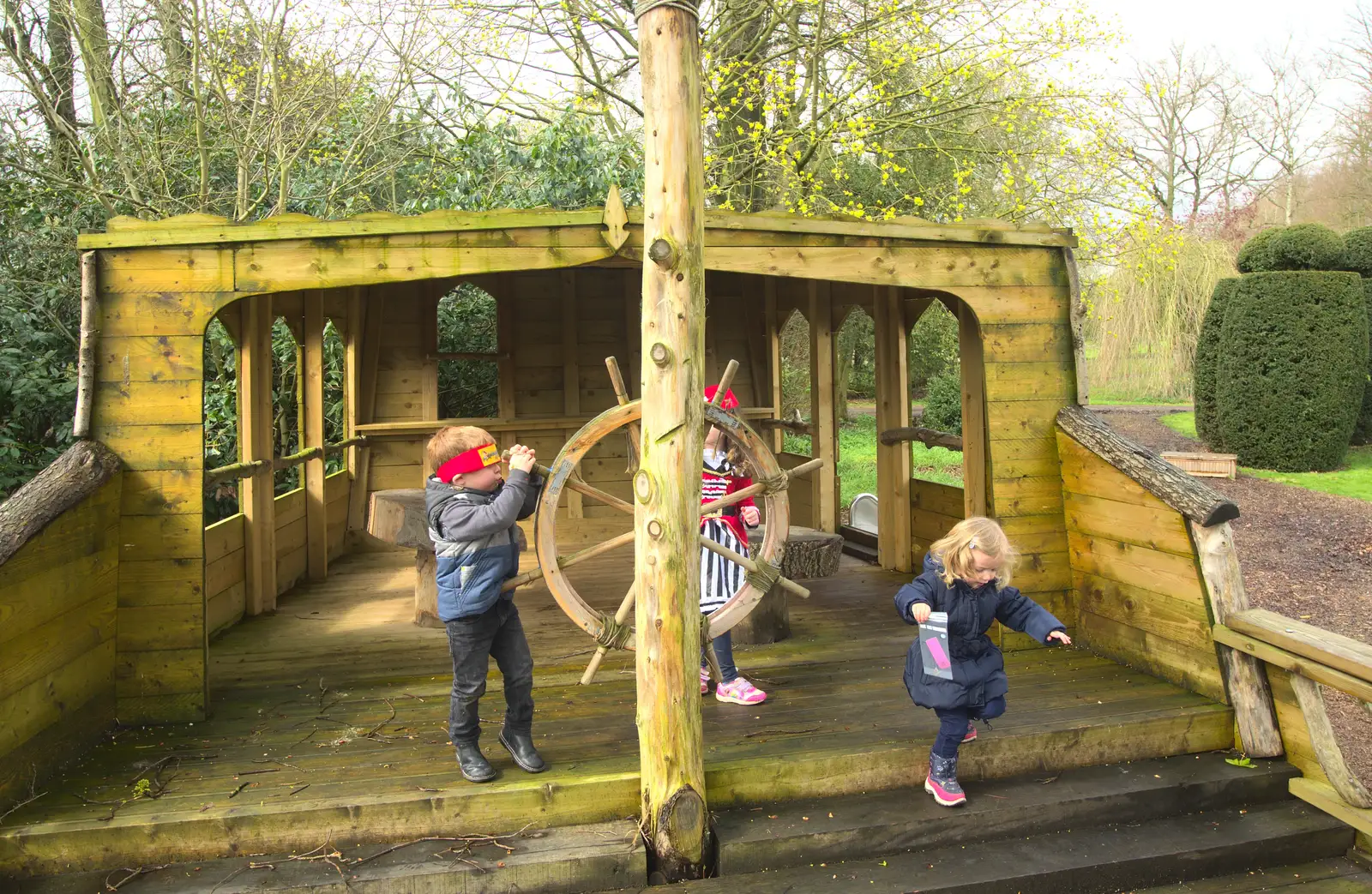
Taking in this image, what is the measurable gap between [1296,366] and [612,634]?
11889mm

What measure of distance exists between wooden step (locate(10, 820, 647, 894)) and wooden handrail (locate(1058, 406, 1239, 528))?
277cm

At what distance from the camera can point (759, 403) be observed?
864 cm

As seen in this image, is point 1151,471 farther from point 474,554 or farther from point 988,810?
point 474,554

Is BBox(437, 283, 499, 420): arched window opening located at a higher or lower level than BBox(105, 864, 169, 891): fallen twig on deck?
higher

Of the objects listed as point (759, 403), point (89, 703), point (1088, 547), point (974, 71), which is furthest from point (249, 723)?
point (974, 71)

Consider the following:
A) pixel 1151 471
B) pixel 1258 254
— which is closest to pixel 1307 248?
pixel 1258 254

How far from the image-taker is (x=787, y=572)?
5957 millimetres

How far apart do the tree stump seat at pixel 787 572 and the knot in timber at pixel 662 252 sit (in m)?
2.19

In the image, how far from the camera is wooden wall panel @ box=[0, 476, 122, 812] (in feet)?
11.2

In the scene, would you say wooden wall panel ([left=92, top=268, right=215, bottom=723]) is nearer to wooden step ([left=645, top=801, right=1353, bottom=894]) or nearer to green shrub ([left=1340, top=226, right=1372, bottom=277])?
wooden step ([left=645, top=801, right=1353, bottom=894])

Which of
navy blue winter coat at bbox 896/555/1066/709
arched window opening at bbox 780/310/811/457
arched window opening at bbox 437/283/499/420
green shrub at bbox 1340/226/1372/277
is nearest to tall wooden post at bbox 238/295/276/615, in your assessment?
arched window opening at bbox 437/283/499/420

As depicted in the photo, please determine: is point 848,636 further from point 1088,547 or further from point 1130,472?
point 1130,472

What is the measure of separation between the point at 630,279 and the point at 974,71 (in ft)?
19.1

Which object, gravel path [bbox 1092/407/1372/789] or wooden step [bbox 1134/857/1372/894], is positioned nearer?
wooden step [bbox 1134/857/1372/894]
